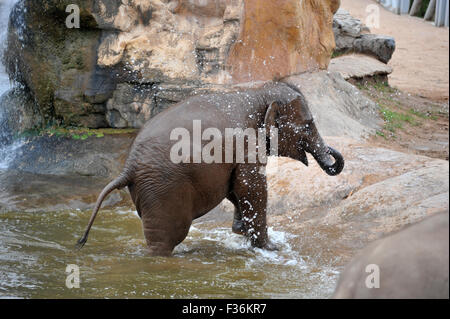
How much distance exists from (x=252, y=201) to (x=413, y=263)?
3.52 m

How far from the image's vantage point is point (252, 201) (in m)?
5.52

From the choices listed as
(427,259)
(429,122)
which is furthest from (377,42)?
(427,259)

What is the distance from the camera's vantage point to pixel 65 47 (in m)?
8.95

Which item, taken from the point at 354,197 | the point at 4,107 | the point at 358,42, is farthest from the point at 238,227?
the point at 358,42

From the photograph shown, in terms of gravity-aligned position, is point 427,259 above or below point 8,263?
above

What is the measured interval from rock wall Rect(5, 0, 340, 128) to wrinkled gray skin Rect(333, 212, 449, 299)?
673cm

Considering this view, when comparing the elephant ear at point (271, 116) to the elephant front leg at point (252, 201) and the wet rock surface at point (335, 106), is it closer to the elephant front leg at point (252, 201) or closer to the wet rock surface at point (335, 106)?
the elephant front leg at point (252, 201)

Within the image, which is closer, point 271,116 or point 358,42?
point 271,116

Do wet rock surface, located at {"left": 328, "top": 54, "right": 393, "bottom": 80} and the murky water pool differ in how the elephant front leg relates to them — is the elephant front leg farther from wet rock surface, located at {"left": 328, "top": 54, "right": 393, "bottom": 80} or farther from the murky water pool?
wet rock surface, located at {"left": 328, "top": 54, "right": 393, "bottom": 80}

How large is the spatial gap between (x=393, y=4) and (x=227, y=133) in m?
20.3

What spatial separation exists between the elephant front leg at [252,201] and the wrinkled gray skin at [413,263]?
325cm

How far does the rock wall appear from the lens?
→ 8.79 meters

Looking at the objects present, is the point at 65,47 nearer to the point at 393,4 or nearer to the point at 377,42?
the point at 377,42

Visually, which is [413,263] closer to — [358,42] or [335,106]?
[335,106]
